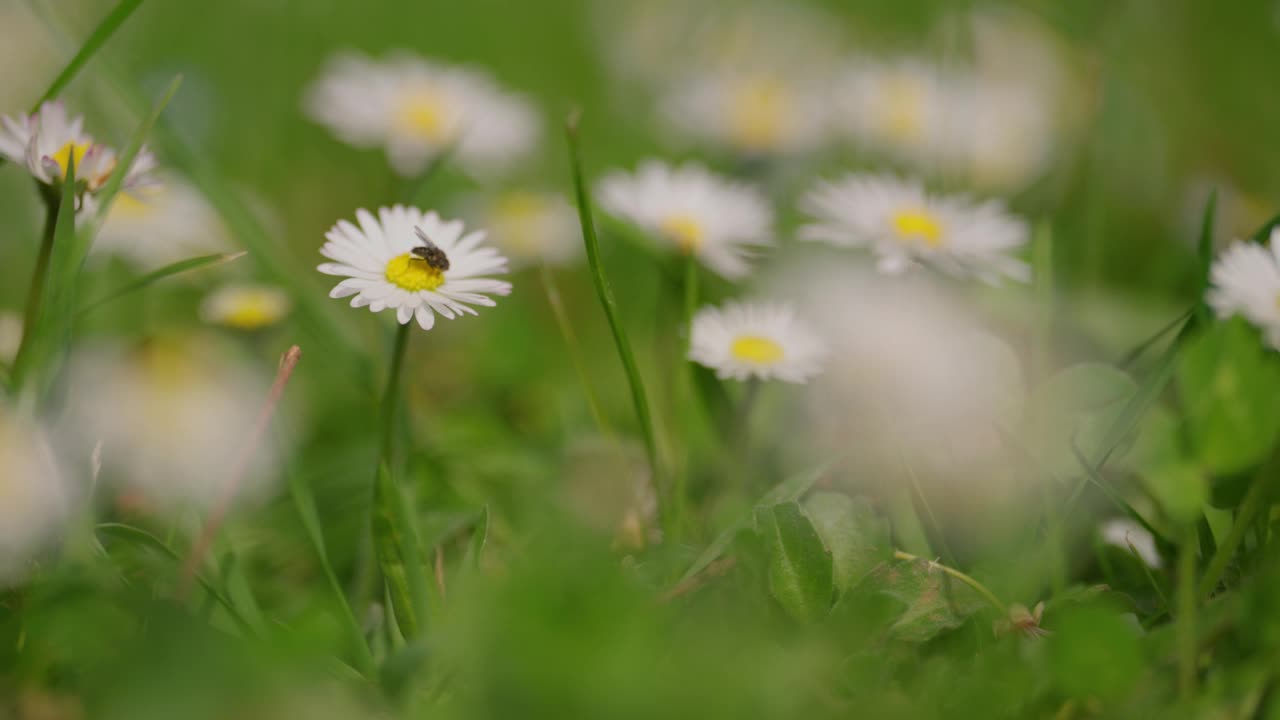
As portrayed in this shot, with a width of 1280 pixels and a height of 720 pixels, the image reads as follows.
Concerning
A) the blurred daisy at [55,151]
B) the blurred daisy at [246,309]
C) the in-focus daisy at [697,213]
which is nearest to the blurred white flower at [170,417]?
the blurred daisy at [246,309]

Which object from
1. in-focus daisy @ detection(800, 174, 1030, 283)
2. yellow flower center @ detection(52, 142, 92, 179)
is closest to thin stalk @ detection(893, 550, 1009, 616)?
in-focus daisy @ detection(800, 174, 1030, 283)

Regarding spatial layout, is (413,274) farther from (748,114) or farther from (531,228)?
(748,114)

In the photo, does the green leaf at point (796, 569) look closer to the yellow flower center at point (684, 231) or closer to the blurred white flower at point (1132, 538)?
the blurred white flower at point (1132, 538)

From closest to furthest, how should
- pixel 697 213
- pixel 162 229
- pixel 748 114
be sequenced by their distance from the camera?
pixel 697 213
pixel 162 229
pixel 748 114

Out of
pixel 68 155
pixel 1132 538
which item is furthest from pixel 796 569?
pixel 68 155

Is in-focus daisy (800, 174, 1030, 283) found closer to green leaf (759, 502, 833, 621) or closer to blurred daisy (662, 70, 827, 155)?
green leaf (759, 502, 833, 621)
